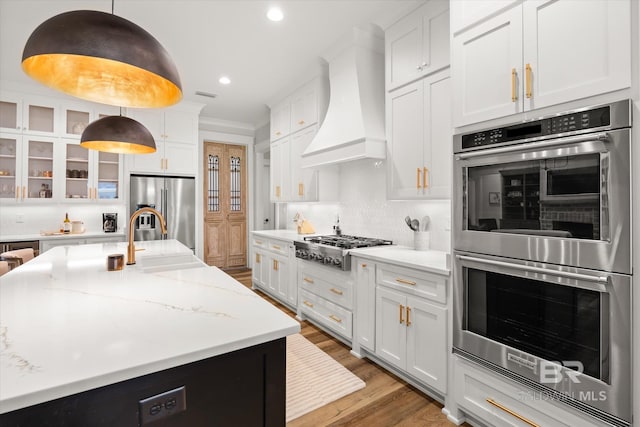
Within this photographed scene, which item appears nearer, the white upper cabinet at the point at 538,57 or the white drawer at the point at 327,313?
the white upper cabinet at the point at 538,57

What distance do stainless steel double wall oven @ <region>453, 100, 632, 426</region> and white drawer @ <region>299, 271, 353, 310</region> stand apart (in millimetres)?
1124

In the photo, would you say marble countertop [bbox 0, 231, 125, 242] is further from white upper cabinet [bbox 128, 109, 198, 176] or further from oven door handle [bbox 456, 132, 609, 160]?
oven door handle [bbox 456, 132, 609, 160]

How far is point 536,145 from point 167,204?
4.89 metres

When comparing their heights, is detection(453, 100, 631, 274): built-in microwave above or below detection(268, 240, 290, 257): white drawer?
above

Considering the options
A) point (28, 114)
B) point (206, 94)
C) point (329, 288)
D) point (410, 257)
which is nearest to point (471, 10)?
point (410, 257)

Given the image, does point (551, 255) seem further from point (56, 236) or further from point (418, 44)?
point (56, 236)

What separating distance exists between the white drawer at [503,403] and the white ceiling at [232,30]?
2.75 meters

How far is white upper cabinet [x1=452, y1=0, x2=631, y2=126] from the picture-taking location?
1312 mm

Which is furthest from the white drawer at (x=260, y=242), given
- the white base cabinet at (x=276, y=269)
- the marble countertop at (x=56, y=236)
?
the marble countertop at (x=56, y=236)

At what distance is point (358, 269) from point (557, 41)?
1.99 meters

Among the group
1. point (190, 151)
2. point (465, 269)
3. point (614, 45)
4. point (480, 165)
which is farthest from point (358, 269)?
point (190, 151)

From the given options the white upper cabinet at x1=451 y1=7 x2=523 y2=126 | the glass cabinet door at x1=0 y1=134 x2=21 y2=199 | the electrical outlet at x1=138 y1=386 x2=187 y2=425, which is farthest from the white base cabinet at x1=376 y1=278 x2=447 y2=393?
the glass cabinet door at x1=0 y1=134 x2=21 y2=199

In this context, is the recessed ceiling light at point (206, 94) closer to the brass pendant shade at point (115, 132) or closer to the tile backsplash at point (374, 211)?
the tile backsplash at point (374, 211)

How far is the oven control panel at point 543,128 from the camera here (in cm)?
135
